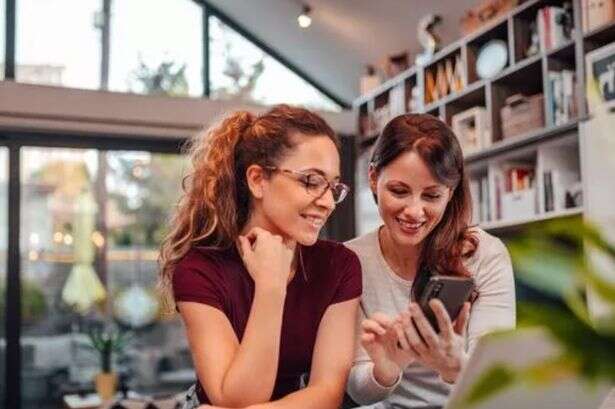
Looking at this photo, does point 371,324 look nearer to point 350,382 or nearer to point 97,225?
point 350,382

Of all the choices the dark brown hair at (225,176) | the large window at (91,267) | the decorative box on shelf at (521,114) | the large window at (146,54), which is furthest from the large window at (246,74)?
the dark brown hair at (225,176)

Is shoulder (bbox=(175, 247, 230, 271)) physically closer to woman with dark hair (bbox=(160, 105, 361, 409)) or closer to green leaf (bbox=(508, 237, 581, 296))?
woman with dark hair (bbox=(160, 105, 361, 409))

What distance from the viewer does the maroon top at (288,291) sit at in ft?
4.45

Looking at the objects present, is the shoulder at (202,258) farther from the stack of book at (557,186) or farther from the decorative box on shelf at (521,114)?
the decorative box on shelf at (521,114)

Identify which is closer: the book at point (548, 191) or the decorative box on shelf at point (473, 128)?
the book at point (548, 191)

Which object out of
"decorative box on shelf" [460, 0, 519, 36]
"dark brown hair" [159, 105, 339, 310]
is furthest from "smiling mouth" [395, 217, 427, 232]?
"decorative box on shelf" [460, 0, 519, 36]

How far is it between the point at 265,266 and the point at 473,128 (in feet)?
9.76

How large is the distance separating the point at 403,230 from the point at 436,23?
10.6 feet

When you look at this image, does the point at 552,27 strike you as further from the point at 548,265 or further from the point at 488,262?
the point at 548,265

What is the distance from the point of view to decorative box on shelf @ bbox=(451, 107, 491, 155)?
392 centimetres

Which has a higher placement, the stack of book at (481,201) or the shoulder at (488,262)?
the stack of book at (481,201)

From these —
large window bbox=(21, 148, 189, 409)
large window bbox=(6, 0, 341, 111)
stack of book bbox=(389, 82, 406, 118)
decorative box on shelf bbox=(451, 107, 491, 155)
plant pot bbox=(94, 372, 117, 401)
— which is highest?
large window bbox=(6, 0, 341, 111)

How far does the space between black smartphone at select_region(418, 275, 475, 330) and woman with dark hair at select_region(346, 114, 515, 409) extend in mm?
317

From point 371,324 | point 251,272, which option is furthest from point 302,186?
point 371,324
